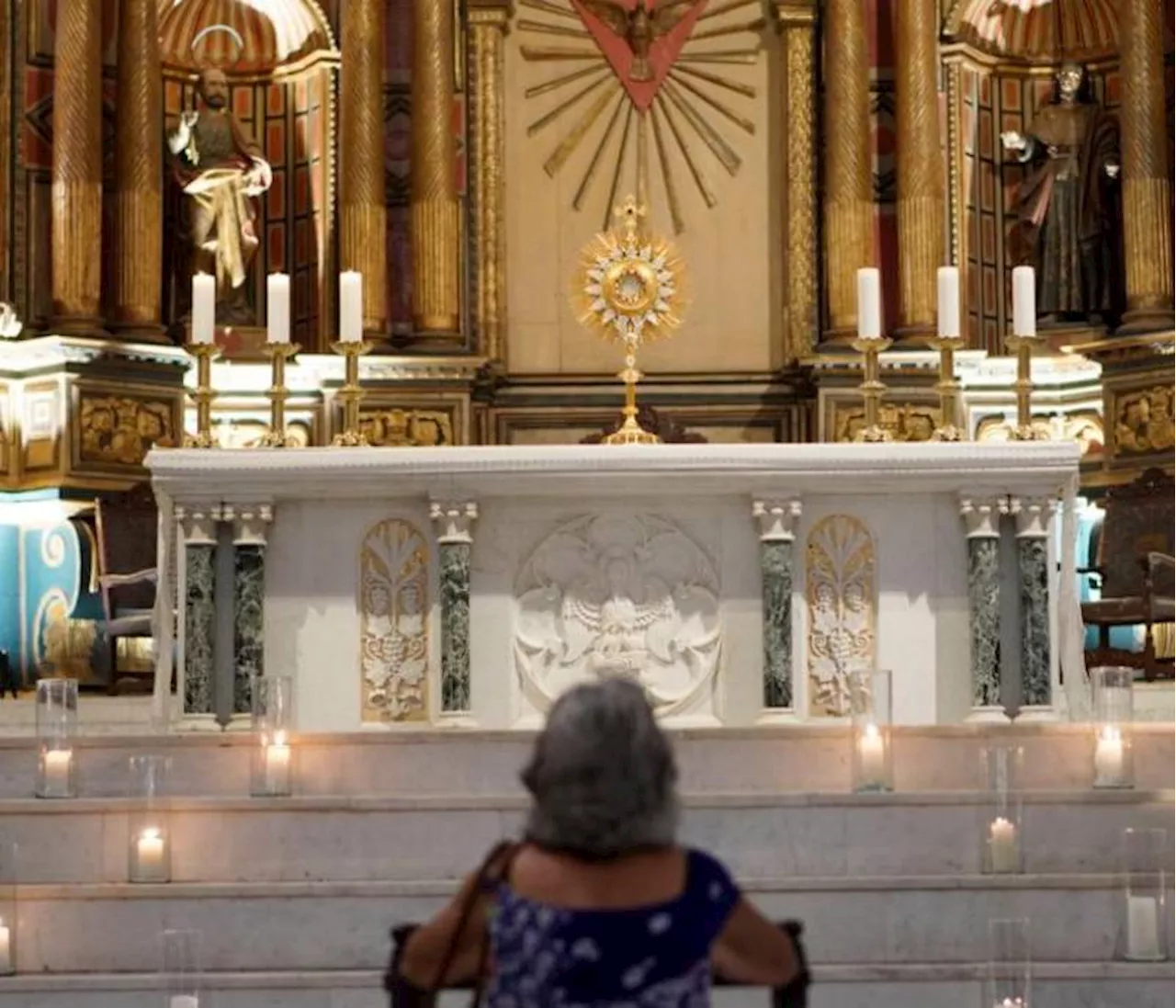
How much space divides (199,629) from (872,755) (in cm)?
237

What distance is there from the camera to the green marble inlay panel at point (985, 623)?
9.12m

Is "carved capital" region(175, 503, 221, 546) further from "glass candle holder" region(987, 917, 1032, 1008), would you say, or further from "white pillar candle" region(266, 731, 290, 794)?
"glass candle holder" region(987, 917, 1032, 1008)

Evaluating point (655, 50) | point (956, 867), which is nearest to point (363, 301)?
point (655, 50)

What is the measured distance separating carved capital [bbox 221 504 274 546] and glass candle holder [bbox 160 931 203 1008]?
257 cm

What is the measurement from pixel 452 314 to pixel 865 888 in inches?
269

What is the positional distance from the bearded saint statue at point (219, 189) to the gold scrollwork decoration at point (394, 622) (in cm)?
480

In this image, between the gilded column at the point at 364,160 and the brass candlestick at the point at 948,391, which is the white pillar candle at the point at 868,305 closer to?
the brass candlestick at the point at 948,391

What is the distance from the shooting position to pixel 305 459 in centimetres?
921

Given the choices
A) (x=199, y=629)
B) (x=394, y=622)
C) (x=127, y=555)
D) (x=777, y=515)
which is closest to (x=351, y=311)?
(x=394, y=622)

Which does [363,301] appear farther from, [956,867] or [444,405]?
[956,867]

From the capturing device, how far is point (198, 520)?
920 centimetres

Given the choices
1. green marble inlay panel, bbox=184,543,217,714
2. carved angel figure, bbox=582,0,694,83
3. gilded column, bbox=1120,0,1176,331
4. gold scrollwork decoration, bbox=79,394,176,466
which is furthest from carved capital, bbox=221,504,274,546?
gilded column, bbox=1120,0,1176,331

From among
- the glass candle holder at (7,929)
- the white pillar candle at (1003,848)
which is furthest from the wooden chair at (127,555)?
the white pillar candle at (1003,848)

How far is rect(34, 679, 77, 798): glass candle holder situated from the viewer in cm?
823
